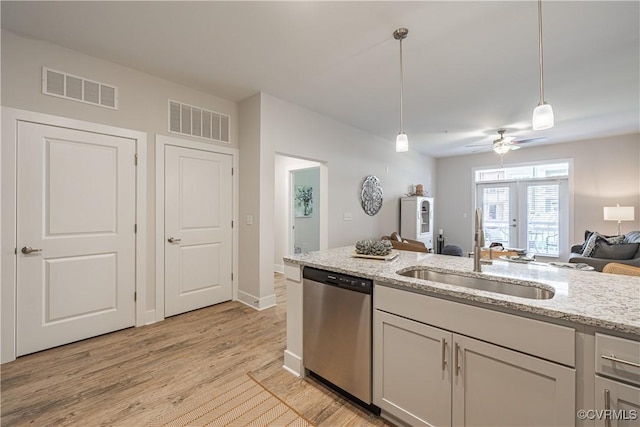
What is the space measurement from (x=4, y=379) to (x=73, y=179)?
164 cm

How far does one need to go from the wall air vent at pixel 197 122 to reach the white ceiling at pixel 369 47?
11.3 inches

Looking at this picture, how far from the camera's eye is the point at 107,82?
8.96 ft

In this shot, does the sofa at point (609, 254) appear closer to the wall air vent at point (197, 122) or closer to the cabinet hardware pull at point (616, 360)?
the cabinet hardware pull at point (616, 360)

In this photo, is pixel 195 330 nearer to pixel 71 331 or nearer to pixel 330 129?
pixel 71 331

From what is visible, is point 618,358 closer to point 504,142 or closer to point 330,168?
point 330,168

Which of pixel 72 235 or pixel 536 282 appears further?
pixel 72 235

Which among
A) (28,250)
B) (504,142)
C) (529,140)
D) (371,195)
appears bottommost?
(28,250)

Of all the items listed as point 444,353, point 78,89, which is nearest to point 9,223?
point 78,89

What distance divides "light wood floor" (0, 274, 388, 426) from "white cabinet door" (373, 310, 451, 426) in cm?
23

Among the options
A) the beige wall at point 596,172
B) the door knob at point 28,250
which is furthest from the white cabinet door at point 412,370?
the beige wall at point 596,172

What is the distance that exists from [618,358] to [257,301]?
315 cm

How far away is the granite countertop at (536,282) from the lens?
1.01m

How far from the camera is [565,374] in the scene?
104cm

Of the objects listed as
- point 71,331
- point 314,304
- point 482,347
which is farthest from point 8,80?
point 482,347
